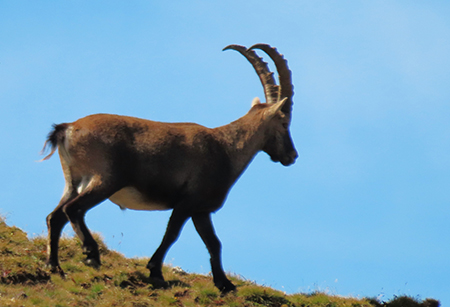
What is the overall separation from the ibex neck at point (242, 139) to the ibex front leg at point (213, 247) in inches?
47.7

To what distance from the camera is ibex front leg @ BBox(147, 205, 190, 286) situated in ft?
36.2

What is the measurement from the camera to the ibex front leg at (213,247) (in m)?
11.6

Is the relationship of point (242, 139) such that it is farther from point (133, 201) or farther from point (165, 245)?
point (165, 245)

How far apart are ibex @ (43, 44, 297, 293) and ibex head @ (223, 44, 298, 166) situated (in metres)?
0.44

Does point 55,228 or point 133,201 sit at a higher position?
point 133,201

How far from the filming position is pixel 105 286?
10531 millimetres

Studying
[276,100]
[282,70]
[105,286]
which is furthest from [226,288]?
[282,70]

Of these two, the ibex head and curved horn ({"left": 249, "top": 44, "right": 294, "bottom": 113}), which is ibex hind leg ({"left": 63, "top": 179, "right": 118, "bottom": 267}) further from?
curved horn ({"left": 249, "top": 44, "right": 294, "bottom": 113})

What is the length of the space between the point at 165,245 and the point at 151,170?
1488mm

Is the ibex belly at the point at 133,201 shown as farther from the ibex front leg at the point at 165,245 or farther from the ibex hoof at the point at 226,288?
the ibex hoof at the point at 226,288

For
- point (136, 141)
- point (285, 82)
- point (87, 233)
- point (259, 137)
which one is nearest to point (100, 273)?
point (87, 233)

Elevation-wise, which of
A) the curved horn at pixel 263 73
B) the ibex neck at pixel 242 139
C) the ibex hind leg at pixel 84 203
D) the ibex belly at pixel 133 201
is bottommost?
the ibex hind leg at pixel 84 203

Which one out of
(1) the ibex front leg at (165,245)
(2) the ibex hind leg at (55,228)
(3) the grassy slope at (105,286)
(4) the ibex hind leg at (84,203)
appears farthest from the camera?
(1) the ibex front leg at (165,245)

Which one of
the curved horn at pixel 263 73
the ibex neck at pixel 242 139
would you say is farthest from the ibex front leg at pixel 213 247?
the curved horn at pixel 263 73
